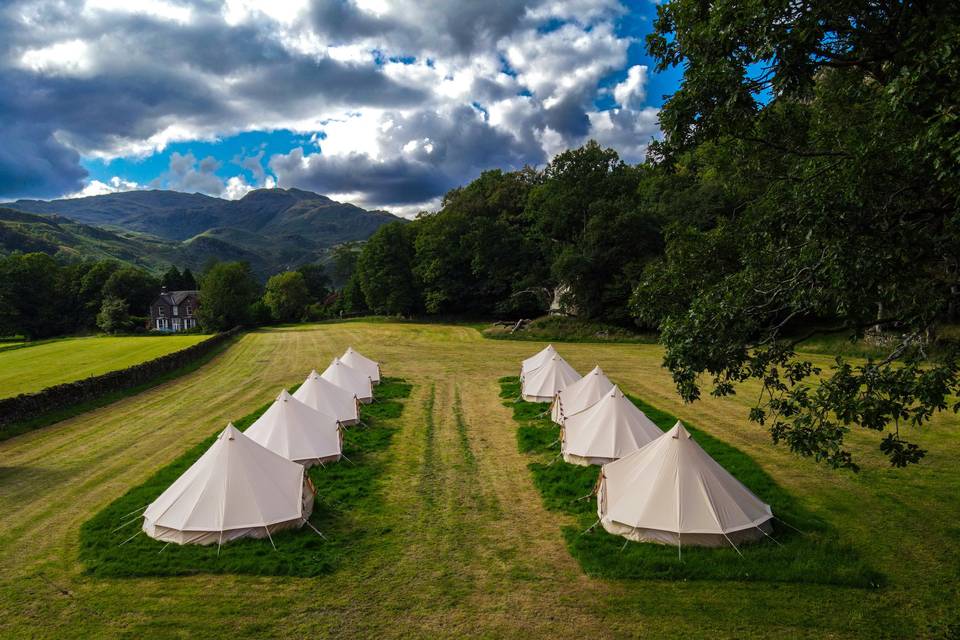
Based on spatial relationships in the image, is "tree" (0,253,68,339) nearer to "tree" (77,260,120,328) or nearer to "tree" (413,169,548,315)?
"tree" (77,260,120,328)

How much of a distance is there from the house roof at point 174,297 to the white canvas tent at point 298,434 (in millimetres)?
87320

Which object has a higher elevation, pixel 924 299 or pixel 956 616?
pixel 924 299

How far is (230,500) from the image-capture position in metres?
10.9

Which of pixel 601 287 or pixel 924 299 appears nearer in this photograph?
pixel 924 299

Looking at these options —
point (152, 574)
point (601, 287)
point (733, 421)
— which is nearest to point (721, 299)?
point (152, 574)

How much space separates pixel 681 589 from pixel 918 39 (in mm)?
8438

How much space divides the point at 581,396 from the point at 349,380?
9.84 meters

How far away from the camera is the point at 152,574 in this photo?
9555 mm

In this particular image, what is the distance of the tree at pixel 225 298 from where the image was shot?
227 ft

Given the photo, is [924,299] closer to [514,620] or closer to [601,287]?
[514,620]

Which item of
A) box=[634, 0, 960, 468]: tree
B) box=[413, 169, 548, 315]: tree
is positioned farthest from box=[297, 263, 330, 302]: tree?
box=[634, 0, 960, 468]: tree

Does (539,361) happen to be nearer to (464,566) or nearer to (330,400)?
(330,400)

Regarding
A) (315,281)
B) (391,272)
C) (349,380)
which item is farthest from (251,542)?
(315,281)

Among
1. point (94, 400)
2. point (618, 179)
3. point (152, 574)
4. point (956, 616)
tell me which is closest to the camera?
point (956, 616)
